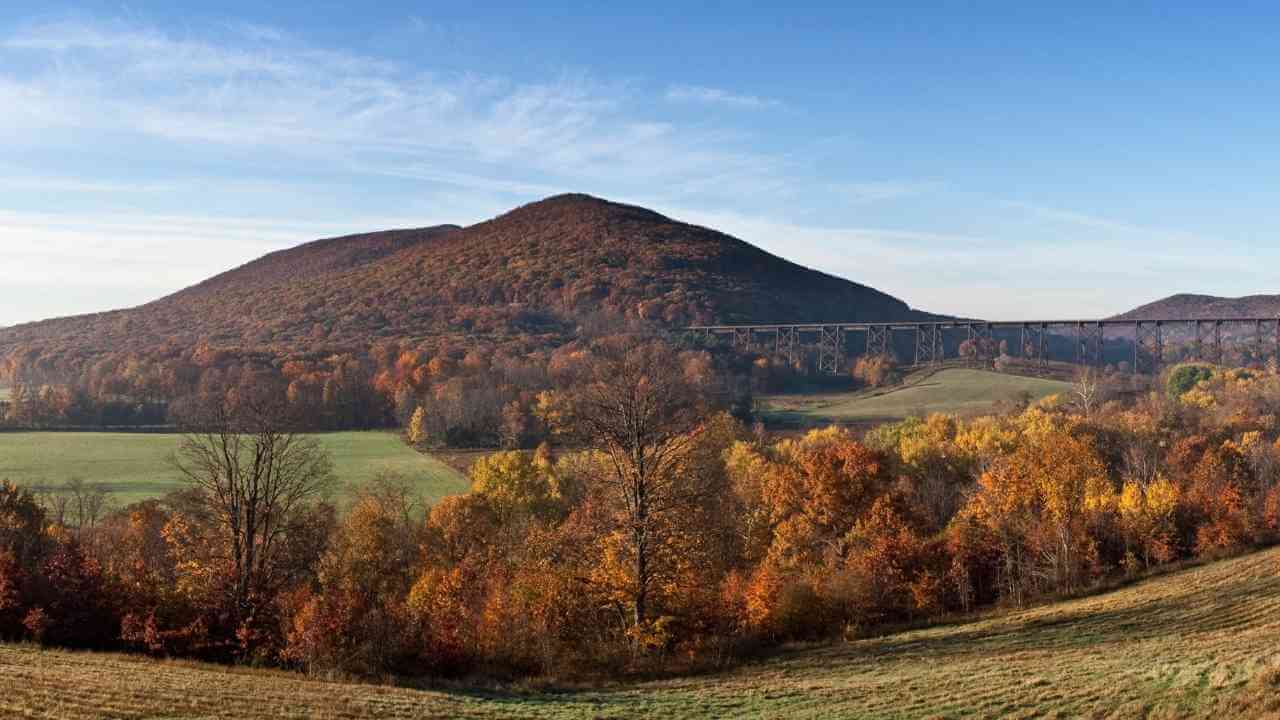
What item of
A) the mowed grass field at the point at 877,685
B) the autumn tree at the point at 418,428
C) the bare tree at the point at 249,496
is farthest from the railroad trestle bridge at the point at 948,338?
the bare tree at the point at 249,496

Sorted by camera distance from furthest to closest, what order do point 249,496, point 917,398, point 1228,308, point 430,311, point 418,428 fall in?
1. point 1228,308
2. point 430,311
3. point 917,398
4. point 418,428
5. point 249,496

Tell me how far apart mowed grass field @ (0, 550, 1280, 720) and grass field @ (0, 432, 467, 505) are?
38.6 meters

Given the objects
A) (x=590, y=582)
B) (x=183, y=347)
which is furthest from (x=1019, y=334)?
(x=590, y=582)

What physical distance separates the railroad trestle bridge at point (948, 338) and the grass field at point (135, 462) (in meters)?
74.0

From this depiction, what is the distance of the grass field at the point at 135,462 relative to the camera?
2495 inches

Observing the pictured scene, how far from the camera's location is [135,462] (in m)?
70.5

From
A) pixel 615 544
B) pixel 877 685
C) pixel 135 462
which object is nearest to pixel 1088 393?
pixel 615 544

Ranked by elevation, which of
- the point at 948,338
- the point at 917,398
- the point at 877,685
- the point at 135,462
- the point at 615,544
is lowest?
the point at 877,685

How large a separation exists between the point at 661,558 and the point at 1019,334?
175m

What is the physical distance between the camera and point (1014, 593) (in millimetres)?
40125

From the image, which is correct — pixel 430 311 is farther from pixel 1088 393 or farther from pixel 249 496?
pixel 249 496

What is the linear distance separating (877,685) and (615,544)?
34.1ft

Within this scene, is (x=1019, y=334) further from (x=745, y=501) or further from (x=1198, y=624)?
(x=1198, y=624)

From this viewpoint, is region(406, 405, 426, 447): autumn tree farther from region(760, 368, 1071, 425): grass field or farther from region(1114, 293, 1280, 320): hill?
region(1114, 293, 1280, 320): hill
